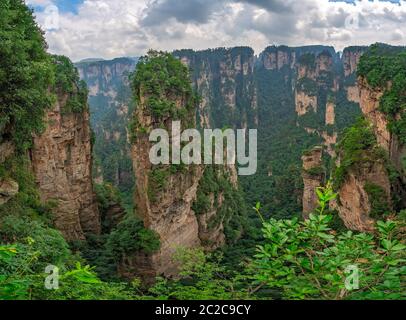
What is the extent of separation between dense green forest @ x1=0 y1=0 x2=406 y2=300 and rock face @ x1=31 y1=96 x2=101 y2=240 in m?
1.21

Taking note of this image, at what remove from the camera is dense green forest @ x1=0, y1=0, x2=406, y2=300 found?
14.4 feet

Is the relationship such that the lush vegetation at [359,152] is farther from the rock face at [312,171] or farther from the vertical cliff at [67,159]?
the vertical cliff at [67,159]

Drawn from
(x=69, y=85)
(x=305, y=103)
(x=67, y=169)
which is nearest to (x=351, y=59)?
(x=305, y=103)

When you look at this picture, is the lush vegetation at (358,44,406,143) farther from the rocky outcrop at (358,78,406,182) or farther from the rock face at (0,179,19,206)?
the rock face at (0,179,19,206)

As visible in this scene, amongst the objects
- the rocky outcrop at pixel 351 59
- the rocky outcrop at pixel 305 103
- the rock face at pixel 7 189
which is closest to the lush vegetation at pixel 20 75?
the rock face at pixel 7 189

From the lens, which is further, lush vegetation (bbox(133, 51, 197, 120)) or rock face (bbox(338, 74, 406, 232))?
lush vegetation (bbox(133, 51, 197, 120))

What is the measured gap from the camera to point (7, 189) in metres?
13.2

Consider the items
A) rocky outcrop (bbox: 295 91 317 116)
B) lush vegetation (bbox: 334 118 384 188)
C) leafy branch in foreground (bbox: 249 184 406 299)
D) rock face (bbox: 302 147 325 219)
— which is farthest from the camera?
rocky outcrop (bbox: 295 91 317 116)

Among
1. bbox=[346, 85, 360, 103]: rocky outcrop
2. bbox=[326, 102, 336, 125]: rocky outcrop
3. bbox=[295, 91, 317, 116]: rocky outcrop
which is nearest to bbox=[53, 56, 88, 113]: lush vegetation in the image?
bbox=[326, 102, 336, 125]: rocky outcrop

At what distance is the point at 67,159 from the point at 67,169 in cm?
73
